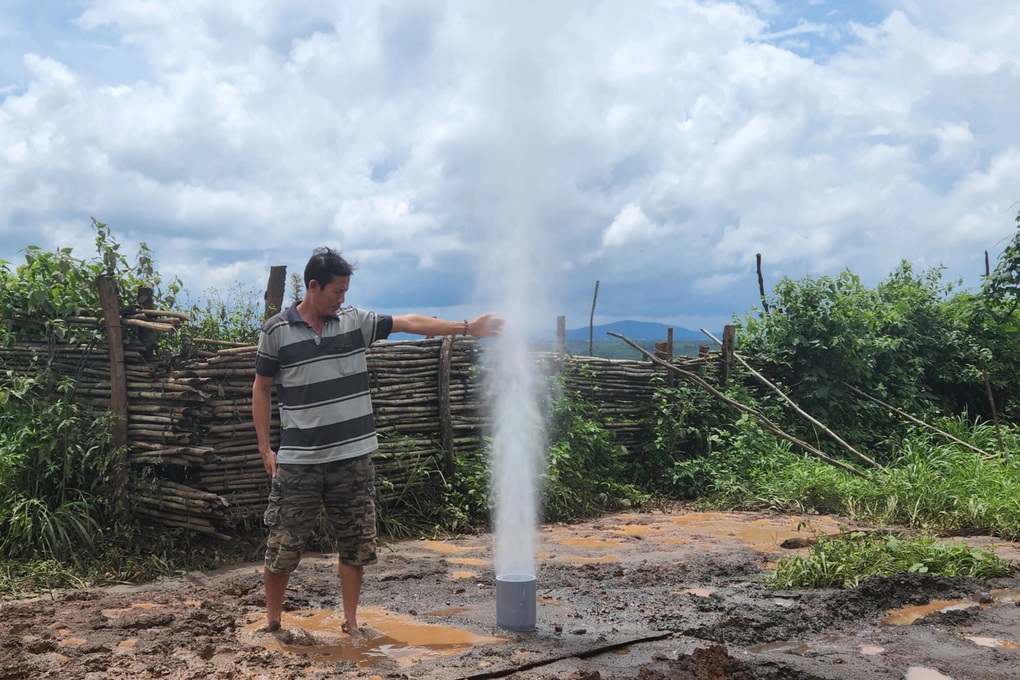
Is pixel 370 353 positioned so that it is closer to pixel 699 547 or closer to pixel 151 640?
pixel 699 547

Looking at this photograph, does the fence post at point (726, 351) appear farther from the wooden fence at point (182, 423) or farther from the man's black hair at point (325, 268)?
the man's black hair at point (325, 268)

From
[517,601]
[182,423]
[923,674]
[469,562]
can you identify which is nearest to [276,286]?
[182,423]

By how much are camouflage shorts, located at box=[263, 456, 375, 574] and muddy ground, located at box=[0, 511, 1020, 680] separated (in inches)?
16.2

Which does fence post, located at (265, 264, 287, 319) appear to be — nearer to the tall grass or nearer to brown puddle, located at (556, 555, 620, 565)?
brown puddle, located at (556, 555, 620, 565)

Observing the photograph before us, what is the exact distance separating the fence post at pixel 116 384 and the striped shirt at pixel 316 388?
2655 mm

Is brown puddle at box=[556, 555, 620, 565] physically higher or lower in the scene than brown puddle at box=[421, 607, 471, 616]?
higher

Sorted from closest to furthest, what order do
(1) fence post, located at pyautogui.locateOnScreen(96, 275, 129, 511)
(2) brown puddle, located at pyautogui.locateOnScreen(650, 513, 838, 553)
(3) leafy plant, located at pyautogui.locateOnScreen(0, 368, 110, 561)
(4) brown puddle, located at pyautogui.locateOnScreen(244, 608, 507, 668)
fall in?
(4) brown puddle, located at pyautogui.locateOnScreen(244, 608, 507, 668) < (3) leafy plant, located at pyautogui.locateOnScreen(0, 368, 110, 561) < (1) fence post, located at pyautogui.locateOnScreen(96, 275, 129, 511) < (2) brown puddle, located at pyautogui.locateOnScreen(650, 513, 838, 553)

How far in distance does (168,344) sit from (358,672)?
154 inches

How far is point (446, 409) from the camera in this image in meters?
7.96

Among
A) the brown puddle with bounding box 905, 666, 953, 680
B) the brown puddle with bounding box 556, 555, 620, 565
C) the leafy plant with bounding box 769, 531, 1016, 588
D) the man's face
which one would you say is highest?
the man's face


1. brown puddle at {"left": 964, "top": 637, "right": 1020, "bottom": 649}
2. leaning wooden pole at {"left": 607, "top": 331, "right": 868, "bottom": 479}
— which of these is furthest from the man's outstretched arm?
leaning wooden pole at {"left": 607, "top": 331, "right": 868, "bottom": 479}

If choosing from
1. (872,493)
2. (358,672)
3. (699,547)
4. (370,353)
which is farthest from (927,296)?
(358,672)

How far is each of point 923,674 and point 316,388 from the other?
121 inches

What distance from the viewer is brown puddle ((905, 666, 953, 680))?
3.88m
